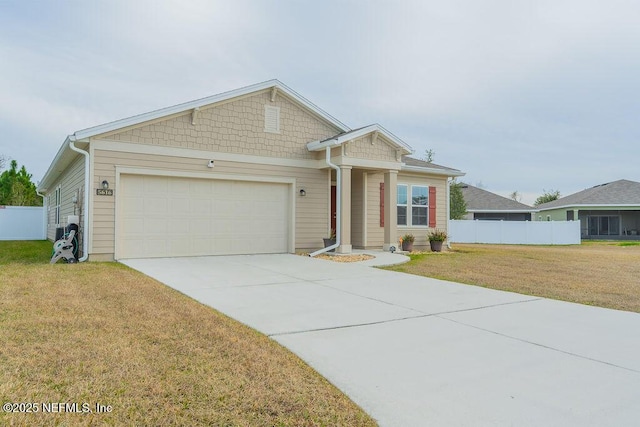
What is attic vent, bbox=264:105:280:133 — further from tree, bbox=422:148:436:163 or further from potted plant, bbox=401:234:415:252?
tree, bbox=422:148:436:163

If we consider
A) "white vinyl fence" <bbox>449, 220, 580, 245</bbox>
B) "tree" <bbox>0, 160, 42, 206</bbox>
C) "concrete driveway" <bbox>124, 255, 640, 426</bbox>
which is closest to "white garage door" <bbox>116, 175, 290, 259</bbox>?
"concrete driveway" <bbox>124, 255, 640, 426</bbox>

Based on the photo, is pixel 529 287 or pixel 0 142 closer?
pixel 529 287

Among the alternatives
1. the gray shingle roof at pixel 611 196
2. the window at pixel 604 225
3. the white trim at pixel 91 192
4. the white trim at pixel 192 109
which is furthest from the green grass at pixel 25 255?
the window at pixel 604 225

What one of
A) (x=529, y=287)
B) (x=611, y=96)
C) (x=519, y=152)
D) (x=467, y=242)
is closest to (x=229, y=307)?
(x=529, y=287)

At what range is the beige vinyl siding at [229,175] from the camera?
9930 millimetres

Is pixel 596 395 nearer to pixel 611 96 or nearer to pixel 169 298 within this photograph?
pixel 169 298

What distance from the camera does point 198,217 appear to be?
11.3 metres

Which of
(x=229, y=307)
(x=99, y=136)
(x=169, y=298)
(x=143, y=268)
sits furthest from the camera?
(x=99, y=136)

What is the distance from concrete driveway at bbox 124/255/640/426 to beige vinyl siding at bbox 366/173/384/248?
6449 millimetres

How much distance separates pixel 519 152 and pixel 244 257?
25.7 meters

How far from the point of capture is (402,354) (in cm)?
362

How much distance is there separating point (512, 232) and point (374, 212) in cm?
1436

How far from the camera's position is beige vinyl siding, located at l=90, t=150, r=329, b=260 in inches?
391

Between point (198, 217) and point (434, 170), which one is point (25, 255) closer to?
point (198, 217)
